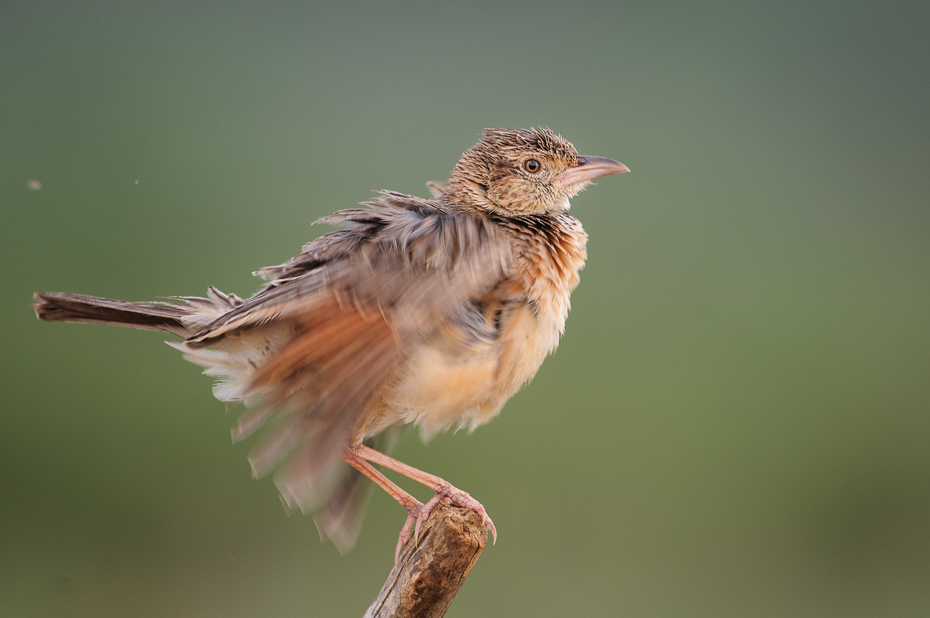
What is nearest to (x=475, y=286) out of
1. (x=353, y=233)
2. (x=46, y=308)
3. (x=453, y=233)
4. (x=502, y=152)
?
(x=453, y=233)

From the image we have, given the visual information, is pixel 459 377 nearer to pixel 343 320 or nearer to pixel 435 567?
pixel 343 320

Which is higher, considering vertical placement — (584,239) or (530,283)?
(584,239)

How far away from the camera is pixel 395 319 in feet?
8.00

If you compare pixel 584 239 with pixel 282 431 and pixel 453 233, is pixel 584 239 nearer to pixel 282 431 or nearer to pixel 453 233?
pixel 453 233

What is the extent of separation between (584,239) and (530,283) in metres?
0.48

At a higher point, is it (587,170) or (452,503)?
(587,170)

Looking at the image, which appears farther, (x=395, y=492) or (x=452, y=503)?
(x=395, y=492)

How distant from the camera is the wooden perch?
8.11 feet

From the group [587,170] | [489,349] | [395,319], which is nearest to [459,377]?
[489,349]

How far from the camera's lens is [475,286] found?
8.71 ft

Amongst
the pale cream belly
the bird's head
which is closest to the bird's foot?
the pale cream belly

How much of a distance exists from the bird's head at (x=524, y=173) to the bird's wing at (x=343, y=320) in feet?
1.25

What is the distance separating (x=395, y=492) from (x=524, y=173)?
4.73ft

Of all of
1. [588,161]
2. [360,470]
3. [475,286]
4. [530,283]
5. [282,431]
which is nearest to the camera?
[282,431]
